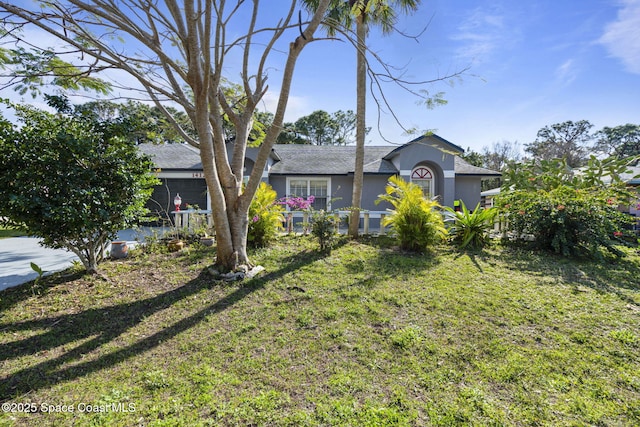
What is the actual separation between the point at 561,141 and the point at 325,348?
4933cm

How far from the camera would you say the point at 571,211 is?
6.74 metres

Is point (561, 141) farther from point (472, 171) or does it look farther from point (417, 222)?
point (417, 222)

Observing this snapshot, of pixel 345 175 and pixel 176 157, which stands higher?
pixel 176 157

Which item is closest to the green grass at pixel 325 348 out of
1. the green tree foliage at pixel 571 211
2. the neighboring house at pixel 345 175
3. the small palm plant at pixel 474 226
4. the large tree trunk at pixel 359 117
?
the green tree foliage at pixel 571 211

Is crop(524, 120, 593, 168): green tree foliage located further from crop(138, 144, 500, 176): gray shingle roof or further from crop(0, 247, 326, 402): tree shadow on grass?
crop(0, 247, 326, 402): tree shadow on grass

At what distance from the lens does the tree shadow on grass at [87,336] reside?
263 centimetres

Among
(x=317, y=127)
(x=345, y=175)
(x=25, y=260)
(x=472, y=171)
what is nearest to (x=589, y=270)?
(x=472, y=171)

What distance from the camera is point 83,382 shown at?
257 centimetres

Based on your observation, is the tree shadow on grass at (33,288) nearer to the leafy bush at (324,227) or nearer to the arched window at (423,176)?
the leafy bush at (324,227)

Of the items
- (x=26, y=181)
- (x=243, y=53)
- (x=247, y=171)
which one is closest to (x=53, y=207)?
(x=26, y=181)

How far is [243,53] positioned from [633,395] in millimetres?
Answer: 7182

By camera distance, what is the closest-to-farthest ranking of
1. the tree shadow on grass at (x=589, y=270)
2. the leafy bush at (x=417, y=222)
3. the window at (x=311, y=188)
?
the tree shadow on grass at (x=589, y=270)
the leafy bush at (x=417, y=222)
the window at (x=311, y=188)

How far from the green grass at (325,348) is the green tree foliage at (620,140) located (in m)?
46.8

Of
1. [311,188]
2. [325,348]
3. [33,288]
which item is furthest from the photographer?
[311,188]
